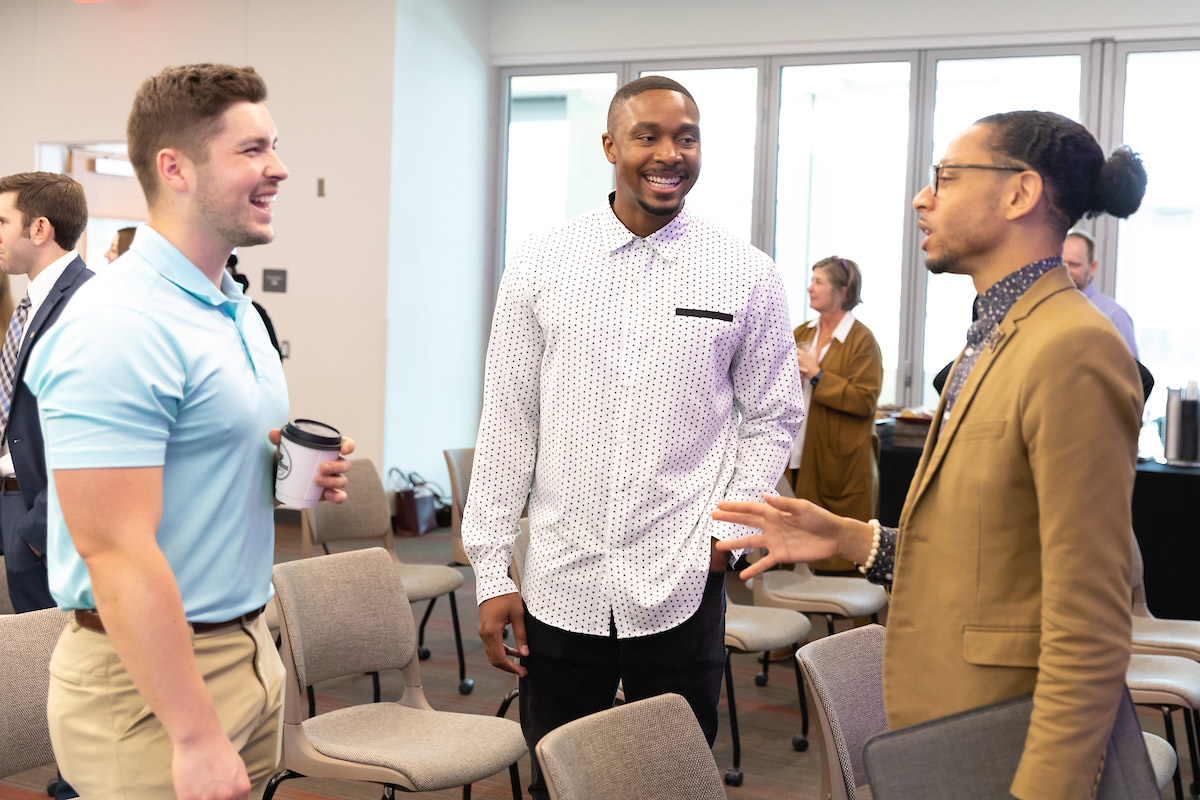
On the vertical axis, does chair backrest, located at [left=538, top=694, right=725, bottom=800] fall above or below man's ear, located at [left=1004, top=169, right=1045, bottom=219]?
below

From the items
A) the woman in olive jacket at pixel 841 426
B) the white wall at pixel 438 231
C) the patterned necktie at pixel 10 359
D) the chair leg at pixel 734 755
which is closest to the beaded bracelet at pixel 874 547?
the chair leg at pixel 734 755

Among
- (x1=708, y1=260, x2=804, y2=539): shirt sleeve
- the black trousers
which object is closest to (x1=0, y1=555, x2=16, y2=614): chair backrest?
the black trousers

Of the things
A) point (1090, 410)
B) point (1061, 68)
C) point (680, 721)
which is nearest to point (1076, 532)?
point (1090, 410)

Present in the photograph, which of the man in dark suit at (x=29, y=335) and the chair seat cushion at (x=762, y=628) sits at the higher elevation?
the man in dark suit at (x=29, y=335)

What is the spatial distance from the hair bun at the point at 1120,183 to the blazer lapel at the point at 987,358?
4.8 inches

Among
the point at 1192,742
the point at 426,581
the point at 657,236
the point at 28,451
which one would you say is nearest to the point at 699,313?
the point at 657,236

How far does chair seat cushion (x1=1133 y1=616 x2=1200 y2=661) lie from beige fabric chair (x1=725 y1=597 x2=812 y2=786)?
1.03 meters

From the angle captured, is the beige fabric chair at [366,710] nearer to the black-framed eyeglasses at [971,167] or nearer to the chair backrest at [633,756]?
the chair backrest at [633,756]

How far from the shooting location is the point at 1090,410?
4.19ft

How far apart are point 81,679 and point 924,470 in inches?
43.4

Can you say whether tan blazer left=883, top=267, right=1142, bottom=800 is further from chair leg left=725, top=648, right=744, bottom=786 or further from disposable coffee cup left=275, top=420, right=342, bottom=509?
chair leg left=725, top=648, right=744, bottom=786

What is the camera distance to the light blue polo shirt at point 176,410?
1.25 metres

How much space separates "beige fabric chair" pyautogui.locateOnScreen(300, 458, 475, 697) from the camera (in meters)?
4.15

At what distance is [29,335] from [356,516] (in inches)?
66.9
